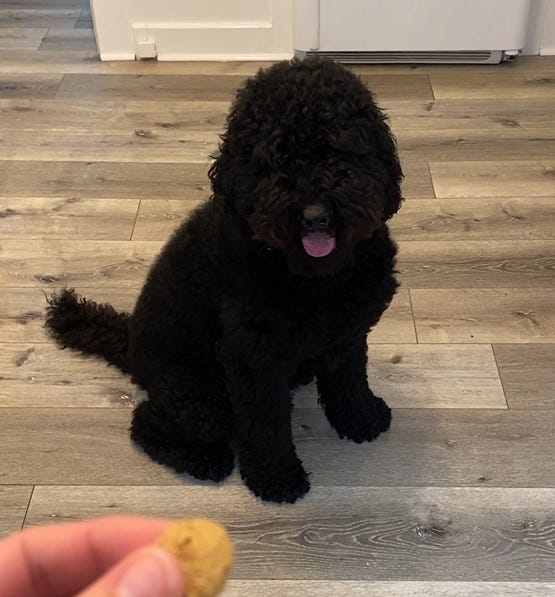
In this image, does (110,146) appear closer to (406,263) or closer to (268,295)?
(406,263)

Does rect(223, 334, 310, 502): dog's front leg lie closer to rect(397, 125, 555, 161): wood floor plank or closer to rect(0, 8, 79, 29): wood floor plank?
rect(397, 125, 555, 161): wood floor plank

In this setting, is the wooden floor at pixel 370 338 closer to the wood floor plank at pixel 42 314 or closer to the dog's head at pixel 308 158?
the wood floor plank at pixel 42 314

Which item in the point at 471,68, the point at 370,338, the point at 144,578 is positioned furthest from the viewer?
the point at 471,68

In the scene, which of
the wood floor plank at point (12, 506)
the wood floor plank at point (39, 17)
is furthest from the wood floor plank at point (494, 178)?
the wood floor plank at point (39, 17)

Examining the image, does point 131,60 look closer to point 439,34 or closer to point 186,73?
point 186,73

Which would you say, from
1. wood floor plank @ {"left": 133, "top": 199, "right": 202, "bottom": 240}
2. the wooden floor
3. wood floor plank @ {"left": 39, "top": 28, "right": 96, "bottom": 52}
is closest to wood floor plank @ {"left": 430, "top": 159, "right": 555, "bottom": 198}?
the wooden floor

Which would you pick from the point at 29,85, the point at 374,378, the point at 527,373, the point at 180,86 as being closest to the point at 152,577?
the point at 374,378

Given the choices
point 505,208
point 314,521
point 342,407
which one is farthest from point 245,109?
point 505,208
